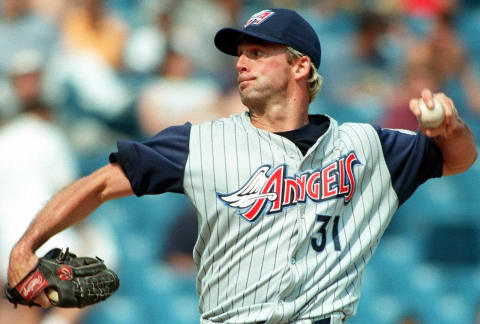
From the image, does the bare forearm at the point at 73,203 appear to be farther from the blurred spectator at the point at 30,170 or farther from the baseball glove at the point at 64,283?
the blurred spectator at the point at 30,170

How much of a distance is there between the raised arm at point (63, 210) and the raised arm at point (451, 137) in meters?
1.04

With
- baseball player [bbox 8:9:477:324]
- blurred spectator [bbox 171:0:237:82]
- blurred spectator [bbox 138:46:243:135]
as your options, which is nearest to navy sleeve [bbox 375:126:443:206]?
baseball player [bbox 8:9:477:324]

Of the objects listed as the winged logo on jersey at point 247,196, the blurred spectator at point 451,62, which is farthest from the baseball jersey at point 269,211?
the blurred spectator at point 451,62

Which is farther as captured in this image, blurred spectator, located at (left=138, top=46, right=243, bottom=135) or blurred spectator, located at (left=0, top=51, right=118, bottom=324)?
blurred spectator, located at (left=138, top=46, right=243, bottom=135)

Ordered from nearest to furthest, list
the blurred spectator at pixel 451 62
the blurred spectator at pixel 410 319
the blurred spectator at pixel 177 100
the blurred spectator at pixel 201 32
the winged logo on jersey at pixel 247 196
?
1. the winged logo on jersey at pixel 247 196
2. the blurred spectator at pixel 410 319
3. the blurred spectator at pixel 177 100
4. the blurred spectator at pixel 201 32
5. the blurred spectator at pixel 451 62

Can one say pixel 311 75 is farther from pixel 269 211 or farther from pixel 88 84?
pixel 88 84

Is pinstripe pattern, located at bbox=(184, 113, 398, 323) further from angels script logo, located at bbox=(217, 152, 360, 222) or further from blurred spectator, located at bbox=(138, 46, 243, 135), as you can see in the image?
blurred spectator, located at bbox=(138, 46, 243, 135)

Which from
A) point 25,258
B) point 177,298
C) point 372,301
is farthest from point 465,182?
point 25,258

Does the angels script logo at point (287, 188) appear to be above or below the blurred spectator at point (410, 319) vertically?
above

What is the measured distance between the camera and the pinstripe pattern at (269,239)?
2760 millimetres

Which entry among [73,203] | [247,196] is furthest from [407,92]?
[73,203]

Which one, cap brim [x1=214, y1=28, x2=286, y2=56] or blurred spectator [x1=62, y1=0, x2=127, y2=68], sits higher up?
cap brim [x1=214, y1=28, x2=286, y2=56]

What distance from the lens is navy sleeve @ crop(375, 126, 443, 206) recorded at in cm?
299

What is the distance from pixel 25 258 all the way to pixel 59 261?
13 centimetres
